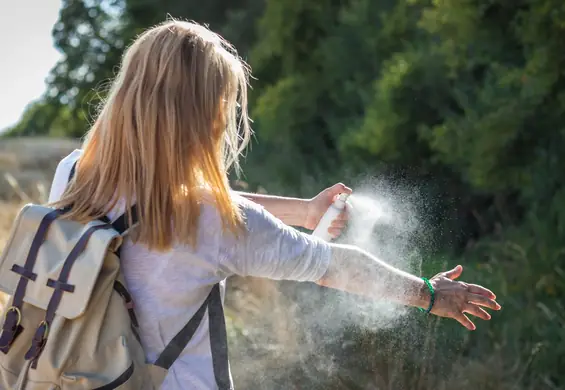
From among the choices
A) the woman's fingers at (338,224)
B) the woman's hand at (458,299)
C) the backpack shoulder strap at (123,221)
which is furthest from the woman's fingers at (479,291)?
the backpack shoulder strap at (123,221)

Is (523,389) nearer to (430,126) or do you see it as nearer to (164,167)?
(430,126)

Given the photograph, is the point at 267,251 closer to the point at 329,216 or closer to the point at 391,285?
the point at 391,285

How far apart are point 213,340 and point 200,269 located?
166mm

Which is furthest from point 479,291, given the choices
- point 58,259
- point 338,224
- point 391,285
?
point 58,259

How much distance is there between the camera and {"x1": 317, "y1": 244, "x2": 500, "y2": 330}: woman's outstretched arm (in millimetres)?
1952

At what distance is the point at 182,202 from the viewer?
6.06ft

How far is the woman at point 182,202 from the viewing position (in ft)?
6.06

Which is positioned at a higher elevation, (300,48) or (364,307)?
(300,48)

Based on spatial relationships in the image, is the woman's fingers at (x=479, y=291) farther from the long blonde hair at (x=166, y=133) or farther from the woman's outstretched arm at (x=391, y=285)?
the long blonde hair at (x=166, y=133)

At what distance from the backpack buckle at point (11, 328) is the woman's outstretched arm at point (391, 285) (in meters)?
0.65

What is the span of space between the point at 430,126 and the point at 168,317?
9.98 ft

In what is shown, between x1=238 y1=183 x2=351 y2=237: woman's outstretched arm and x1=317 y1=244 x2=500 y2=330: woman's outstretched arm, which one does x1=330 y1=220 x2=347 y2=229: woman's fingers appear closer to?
x1=238 y1=183 x2=351 y2=237: woman's outstretched arm

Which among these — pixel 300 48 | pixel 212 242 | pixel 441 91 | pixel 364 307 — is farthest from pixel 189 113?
pixel 300 48

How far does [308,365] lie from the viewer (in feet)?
12.2
